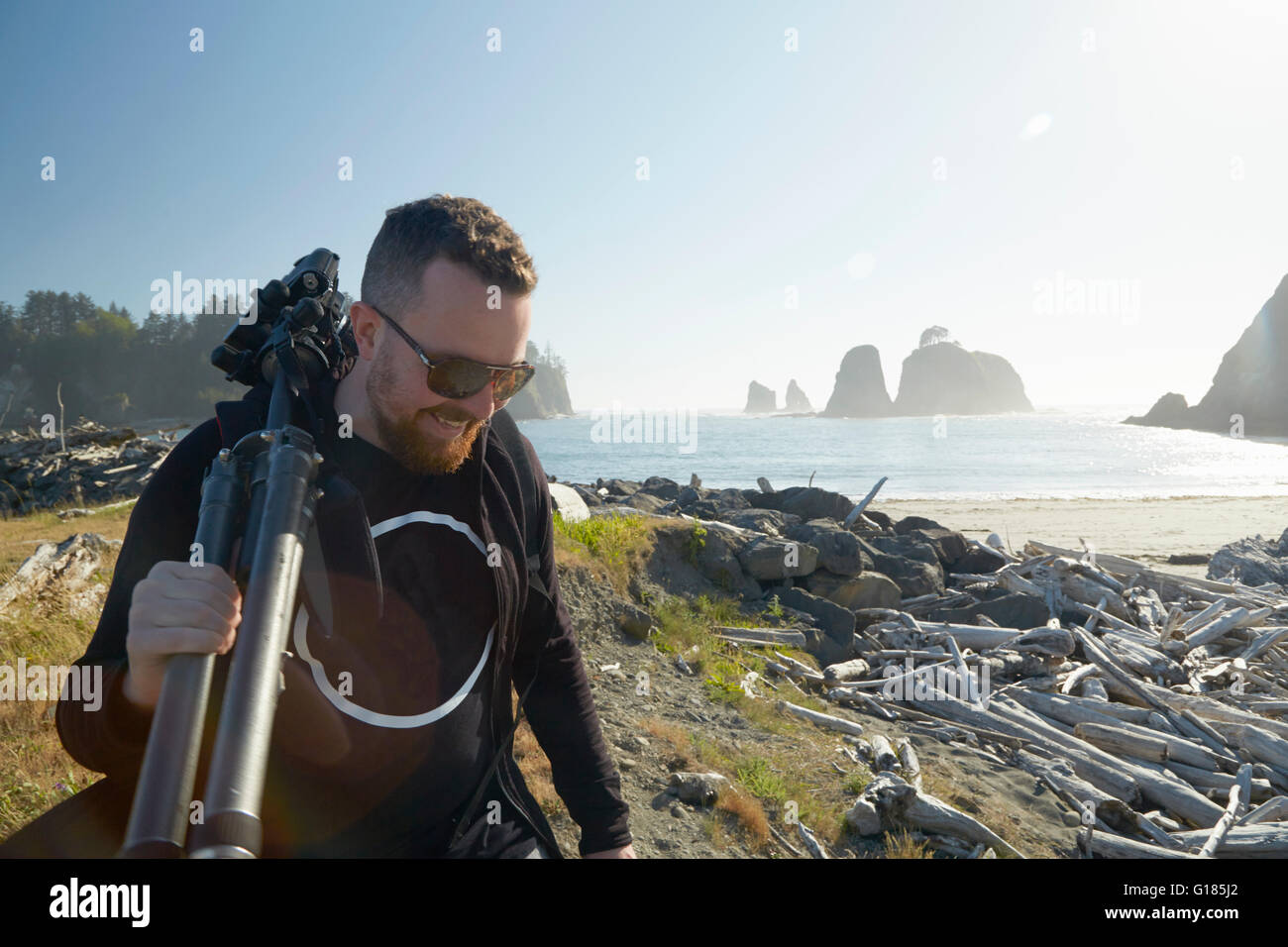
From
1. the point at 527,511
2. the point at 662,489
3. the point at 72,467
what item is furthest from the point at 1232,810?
the point at 72,467

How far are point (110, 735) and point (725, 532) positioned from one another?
10596 millimetres

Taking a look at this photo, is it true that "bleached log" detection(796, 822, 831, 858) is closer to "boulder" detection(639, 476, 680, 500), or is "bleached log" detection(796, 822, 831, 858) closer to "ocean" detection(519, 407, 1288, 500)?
"boulder" detection(639, 476, 680, 500)

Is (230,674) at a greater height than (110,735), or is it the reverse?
(230,674)

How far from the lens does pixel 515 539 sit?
8.41ft

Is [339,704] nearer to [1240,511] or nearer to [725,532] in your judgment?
[725,532]

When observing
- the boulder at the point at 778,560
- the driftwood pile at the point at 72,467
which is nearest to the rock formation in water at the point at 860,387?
the driftwood pile at the point at 72,467

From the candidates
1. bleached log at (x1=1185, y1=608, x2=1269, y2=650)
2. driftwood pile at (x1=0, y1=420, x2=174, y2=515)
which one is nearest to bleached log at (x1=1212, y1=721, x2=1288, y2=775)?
bleached log at (x1=1185, y1=608, x2=1269, y2=650)

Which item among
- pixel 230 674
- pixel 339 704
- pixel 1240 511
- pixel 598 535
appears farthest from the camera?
pixel 1240 511

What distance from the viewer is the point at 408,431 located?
2.33 m

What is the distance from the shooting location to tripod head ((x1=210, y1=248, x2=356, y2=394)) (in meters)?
1.95

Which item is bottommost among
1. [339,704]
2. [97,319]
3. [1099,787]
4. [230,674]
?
[1099,787]

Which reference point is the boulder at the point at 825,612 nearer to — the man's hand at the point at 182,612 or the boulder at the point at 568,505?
the boulder at the point at 568,505

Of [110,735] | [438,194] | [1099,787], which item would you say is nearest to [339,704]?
[110,735]
